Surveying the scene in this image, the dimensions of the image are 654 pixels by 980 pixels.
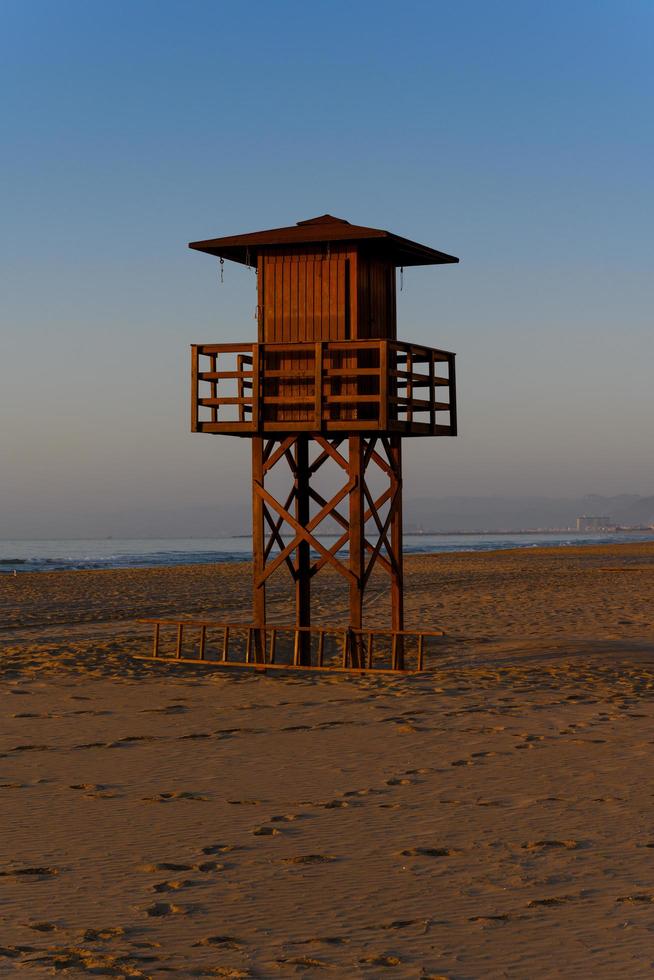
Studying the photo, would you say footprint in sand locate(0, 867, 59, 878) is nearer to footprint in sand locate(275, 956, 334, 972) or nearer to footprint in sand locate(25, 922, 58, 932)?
footprint in sand locate(25, 922, 58, 932)

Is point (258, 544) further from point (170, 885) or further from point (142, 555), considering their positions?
point (142, 555)

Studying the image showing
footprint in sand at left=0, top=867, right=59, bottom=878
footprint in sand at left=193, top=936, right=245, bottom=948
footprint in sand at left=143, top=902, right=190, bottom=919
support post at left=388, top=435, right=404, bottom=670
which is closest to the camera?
footprint in sand at left=193, top=936, right=245, bottom=948

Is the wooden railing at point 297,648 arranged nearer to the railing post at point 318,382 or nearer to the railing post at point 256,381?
the railing post at point 318,382

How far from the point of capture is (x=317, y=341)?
674 inches

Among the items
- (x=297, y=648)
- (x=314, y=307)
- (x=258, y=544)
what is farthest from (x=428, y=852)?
(x=314, y=307)

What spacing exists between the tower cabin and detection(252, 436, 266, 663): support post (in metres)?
0.43

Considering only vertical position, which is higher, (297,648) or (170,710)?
(297,648)

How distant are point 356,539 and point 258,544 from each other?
165 centimetres

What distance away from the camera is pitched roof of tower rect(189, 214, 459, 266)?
17109mm

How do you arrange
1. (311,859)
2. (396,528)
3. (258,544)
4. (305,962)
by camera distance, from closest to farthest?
(305,962) → (311,859) → (258,544) → (396,528)

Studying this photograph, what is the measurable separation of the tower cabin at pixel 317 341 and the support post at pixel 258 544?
1.41 feet

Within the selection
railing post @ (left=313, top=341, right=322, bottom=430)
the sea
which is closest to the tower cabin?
railing post @ (left=313, top=341, right=322, bottom=430)

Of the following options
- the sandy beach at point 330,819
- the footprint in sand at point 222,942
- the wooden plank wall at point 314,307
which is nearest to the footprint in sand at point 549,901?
the sandy beach at point 330,819

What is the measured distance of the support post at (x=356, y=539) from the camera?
57.5 feet
